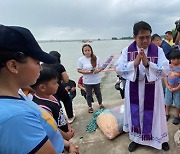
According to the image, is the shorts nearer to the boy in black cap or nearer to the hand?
the hand

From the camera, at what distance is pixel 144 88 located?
295 cm

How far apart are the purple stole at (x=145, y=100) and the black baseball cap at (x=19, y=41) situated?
2094 mm

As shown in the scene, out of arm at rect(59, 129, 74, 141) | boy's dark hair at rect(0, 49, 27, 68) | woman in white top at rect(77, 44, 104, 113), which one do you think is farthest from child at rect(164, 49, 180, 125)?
boy's dark hair at rect(0, 49, 27, 68)

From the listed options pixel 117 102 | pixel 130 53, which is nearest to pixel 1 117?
pixel 130 53

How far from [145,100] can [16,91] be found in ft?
7.45

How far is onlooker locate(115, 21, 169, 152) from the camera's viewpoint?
2.76 m

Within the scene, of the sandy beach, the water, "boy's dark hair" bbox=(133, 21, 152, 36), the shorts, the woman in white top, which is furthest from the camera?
the water

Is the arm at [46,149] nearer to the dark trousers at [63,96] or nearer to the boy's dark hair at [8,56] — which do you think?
the boy's dark hair at [8,56]

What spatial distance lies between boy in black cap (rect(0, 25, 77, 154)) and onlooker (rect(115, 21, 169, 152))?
1861mm

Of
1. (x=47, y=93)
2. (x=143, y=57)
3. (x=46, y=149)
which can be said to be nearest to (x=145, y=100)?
(x=143, y=57)

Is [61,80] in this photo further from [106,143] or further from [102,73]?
[102,73]

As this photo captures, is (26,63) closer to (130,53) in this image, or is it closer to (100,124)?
(130,53)

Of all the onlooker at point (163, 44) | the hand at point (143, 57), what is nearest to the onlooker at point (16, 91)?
the hand at point (143, 57)

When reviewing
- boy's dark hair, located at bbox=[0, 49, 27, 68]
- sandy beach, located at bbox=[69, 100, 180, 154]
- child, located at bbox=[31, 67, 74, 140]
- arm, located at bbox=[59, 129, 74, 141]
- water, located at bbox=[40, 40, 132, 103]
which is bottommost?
water, located at bbox=[40, 40, 132, 103]
